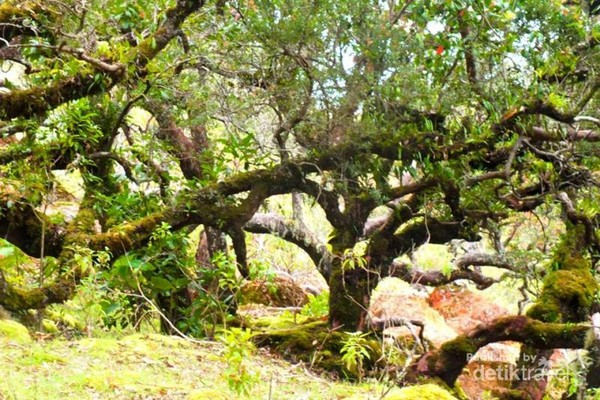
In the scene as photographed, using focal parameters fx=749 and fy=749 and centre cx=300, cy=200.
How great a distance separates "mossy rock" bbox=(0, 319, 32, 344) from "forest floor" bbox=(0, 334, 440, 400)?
0.03m

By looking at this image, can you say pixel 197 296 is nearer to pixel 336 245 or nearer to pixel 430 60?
pixel 336 245

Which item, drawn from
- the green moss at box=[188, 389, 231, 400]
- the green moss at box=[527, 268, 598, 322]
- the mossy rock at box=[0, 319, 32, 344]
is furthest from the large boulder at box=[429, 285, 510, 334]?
the green moss at box=[188, 389, 231, 400]

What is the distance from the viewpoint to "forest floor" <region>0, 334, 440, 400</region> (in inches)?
177

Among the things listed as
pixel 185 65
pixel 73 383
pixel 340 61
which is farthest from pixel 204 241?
pixel 73 383

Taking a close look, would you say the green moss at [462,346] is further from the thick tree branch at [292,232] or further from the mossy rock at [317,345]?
the thick tree branch at [292,232]

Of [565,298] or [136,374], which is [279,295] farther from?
[136,374]

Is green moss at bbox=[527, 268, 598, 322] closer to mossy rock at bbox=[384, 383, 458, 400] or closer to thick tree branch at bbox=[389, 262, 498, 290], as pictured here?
thick tree branch at bbox=[389, 262, 498, 290]

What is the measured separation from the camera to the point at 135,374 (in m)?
5.05

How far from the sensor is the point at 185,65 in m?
7.66

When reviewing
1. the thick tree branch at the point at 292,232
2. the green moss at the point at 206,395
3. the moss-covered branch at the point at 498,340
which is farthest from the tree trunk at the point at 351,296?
the green moss at the point at 206,395

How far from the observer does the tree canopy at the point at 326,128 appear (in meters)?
6.39

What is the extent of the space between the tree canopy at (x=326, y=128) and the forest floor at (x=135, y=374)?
777 millimetres

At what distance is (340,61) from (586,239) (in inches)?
137

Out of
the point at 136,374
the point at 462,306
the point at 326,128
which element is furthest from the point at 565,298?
the point at 462,306
